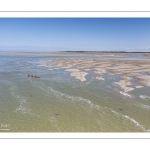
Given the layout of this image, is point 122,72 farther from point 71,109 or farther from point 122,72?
point 71,109

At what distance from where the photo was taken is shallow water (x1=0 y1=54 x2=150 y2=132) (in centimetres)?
958

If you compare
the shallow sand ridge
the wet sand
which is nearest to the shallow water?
the wet sand

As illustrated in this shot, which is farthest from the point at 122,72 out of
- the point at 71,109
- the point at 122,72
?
the point at 71,109

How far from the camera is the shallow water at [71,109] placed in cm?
958

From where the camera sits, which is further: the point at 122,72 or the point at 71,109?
the point at 122,72

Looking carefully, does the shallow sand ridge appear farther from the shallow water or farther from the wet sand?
the shallow water

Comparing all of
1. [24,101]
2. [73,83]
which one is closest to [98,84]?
[73,83]

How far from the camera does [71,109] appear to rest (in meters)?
11.7
